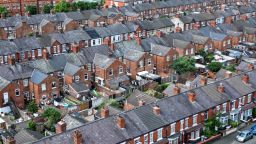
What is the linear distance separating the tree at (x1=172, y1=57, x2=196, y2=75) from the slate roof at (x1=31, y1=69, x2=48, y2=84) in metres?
22.7

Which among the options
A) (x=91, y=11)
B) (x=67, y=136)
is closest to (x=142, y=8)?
(x=91, y=11)

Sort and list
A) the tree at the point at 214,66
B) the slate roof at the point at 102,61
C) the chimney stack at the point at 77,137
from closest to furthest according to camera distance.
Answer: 1. the chimney stack at the point at 77,137
2. the slate roof at the point at 102,61
3. the tree at the point at 214,66

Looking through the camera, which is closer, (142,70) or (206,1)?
(142,70)

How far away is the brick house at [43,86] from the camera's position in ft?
198

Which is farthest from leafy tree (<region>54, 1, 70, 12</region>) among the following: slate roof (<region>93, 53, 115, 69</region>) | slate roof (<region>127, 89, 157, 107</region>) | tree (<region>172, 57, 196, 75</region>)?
slate roof (<region>127, 89, 157, 107</region>)

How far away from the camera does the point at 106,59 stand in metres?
67.9

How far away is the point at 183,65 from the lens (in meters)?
70.2

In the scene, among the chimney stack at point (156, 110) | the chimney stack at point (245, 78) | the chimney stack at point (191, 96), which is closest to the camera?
the chimney stack at point (156, 110)

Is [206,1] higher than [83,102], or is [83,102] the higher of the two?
[206,1]

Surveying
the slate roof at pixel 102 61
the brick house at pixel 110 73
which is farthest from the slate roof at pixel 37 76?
the slate roof at pixel 102 61

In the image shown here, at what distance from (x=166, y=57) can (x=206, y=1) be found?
64026mm

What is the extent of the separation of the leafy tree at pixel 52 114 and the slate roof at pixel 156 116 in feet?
38.0

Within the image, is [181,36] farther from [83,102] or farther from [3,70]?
[3,70]

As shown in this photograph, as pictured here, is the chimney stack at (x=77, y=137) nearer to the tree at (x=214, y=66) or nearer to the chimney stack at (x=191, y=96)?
the chimney stack at (x=191, y=96)
